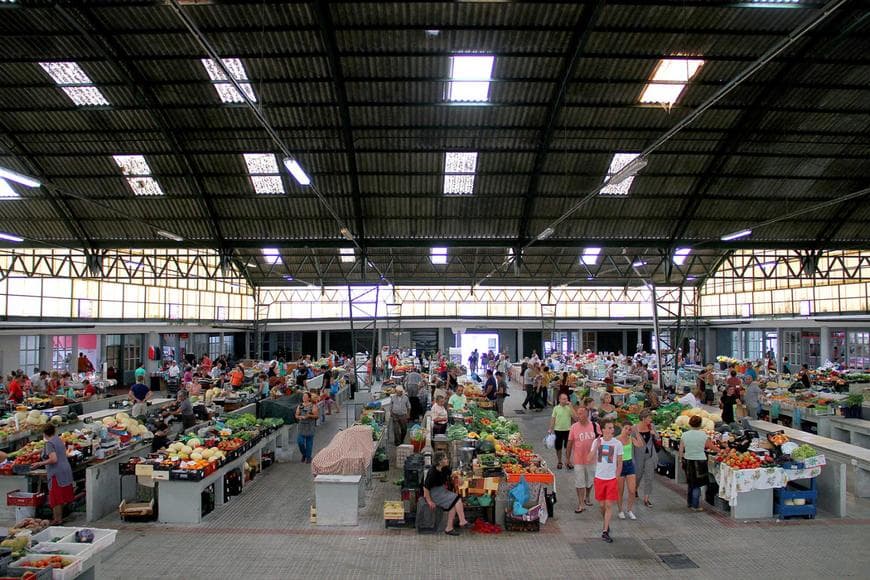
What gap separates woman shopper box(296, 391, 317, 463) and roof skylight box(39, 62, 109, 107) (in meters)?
9.95

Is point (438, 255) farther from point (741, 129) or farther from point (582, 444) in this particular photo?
point (582, 444)

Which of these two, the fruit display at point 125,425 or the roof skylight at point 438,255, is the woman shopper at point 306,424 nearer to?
the fruit display at point 125,425

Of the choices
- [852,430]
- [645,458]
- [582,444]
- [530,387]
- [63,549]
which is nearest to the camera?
[63,549]

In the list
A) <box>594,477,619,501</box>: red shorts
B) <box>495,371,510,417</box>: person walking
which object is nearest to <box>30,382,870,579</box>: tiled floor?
<box>594,477,619,501</box>: red shorts

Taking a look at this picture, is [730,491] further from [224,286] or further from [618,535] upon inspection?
[224,286]

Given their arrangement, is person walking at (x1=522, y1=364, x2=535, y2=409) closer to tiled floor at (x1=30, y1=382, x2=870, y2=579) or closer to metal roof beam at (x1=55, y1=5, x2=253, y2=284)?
tiled floor at (x1=30, y1=382, x2=870, y2=579)

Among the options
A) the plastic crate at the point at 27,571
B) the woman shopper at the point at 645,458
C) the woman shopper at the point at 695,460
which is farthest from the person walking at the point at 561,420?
the plastic crate at the point at 27,571

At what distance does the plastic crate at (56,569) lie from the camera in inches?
213

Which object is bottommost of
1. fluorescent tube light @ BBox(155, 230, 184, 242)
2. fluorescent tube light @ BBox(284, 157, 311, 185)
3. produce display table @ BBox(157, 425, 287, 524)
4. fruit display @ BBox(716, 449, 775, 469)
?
produce display table @ BBox(157, 425, 287, 524)

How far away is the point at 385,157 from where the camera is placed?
18.1 metres

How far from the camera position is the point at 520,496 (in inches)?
352

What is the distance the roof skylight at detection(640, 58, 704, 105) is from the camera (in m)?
14.8

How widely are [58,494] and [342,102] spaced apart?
1101 cm

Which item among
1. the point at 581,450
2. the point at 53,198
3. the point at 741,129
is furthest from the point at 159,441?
the point at 741,129
